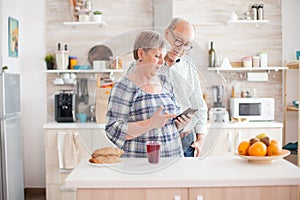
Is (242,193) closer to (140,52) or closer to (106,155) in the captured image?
(106,155)

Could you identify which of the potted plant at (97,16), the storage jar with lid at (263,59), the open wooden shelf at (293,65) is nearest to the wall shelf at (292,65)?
the open wooden shelf at (293,65)

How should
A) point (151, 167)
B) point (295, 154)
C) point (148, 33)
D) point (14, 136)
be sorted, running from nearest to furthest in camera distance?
point (148, 33) < point (151, 167) < point (14, 136) < point (295, 154)

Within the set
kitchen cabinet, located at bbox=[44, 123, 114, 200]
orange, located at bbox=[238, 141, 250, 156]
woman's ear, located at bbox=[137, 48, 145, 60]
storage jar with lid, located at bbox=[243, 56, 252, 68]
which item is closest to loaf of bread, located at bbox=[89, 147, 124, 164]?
woman's ear, located at bbox=[137, 48, 145, 60]

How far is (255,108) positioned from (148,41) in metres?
2.66

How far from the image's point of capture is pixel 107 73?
5.60 feet

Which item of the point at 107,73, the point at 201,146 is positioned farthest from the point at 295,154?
the point at 107,73

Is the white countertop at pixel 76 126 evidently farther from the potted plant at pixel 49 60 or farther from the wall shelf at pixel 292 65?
the wall shelf at pixel 292 65

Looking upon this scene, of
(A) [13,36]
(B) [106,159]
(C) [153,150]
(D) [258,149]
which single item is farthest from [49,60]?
(D) [258,149]

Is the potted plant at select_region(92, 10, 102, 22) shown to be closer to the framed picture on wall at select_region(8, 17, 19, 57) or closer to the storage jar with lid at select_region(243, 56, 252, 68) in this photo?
the framed picture on wall at select_region(8, 17, 19, 57)

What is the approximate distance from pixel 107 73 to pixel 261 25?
9.81ft

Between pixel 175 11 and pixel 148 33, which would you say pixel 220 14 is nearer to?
pixel 175 11

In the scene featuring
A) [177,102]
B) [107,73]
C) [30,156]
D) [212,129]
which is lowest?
[30,156]

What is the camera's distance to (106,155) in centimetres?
189

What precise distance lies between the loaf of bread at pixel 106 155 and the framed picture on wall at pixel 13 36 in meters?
2.48
